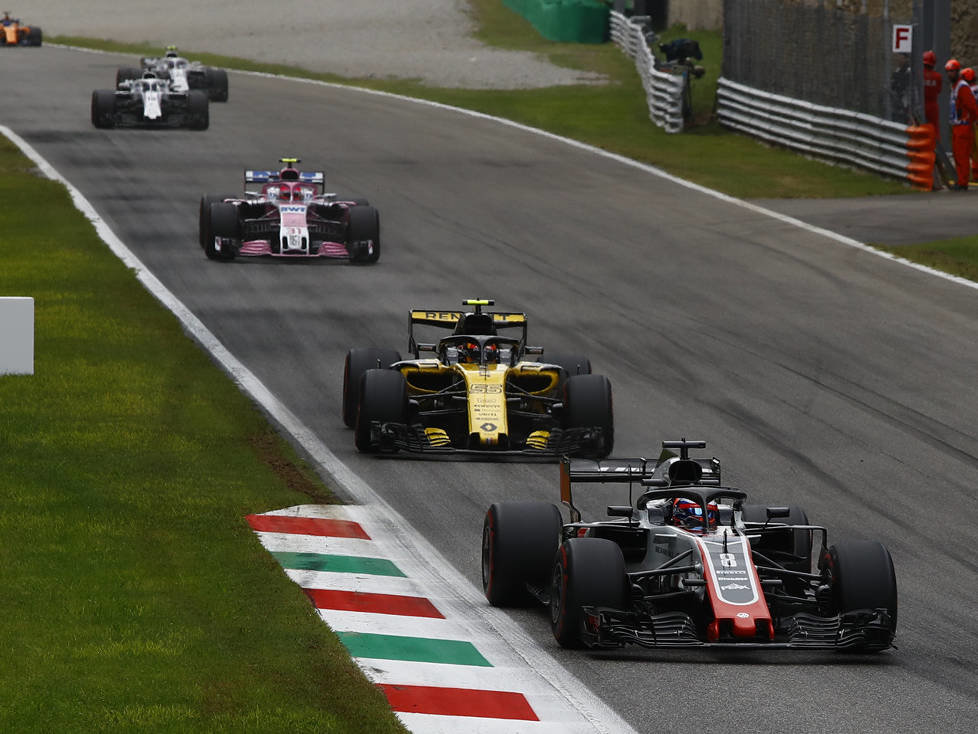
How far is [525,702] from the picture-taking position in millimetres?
10516

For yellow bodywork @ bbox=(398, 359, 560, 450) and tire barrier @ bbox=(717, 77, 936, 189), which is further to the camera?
tire barrier @ bbox=(717, 77, 936, 189)

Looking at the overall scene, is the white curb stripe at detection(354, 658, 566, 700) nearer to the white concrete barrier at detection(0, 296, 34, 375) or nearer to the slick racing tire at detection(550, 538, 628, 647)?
the slick racing tire at detection(550, 538, 628, 647)

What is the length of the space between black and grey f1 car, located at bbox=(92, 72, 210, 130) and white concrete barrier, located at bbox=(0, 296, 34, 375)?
2415cm

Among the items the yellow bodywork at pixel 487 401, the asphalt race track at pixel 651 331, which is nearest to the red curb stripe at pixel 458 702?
the asphalt race track at pixel 651 331

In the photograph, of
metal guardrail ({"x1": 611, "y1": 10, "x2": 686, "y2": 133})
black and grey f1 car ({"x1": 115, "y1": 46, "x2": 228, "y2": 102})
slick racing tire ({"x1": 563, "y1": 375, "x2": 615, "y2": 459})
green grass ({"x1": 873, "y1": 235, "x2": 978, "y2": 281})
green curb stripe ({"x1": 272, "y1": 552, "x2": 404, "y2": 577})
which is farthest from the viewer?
black and grey f1 car ({"x1": 115, "y1": 46, "x2": 228, "y2": 102})

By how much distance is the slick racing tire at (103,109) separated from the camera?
4281 centimetres

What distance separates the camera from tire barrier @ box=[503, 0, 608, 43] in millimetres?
64250

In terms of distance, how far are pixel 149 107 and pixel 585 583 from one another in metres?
33.9

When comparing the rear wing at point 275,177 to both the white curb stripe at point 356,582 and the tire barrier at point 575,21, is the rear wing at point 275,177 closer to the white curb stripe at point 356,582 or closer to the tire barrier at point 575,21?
the white curb stripe at point 356,582

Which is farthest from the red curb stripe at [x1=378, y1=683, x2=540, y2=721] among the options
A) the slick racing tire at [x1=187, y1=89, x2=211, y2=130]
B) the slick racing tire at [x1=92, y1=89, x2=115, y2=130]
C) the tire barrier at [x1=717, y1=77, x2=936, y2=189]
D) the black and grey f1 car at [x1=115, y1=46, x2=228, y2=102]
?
the black and grey f1 car at [x1=115, y1=46, x2=228, y2=102]

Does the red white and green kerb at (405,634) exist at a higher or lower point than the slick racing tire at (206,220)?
lower

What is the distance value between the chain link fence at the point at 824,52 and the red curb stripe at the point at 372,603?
2558 cm

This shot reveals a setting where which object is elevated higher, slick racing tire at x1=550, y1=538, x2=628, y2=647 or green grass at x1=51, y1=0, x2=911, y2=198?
green grass at x1=51, y1=0, x2=911, y2=198

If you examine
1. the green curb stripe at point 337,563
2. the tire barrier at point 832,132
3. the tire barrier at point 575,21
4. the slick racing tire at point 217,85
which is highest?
the tire barrier at point 575,21
